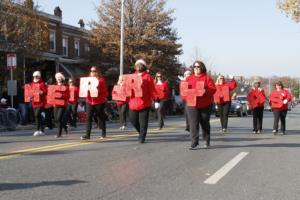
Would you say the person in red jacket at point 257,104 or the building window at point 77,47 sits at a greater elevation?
the building window at point 77,47

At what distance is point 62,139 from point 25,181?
6.15 metres

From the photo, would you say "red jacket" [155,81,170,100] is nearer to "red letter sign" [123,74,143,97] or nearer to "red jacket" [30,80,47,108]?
"red jacket" [30,80,47,108]

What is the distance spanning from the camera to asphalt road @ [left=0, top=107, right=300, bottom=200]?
6441mm

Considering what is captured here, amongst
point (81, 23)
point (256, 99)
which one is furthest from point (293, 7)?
point (81, 23)

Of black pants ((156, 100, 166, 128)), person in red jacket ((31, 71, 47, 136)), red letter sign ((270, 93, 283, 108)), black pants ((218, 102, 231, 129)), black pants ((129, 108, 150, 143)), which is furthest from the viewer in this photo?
black pants ((156, 100, 166, 128))

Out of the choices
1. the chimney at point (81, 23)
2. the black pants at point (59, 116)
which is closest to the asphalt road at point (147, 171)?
the black pants at point (59, 116)

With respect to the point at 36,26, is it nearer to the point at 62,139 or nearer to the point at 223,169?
the point at 62,139

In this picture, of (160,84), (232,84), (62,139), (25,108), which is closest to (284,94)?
(232,84)

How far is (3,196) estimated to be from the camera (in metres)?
6.10

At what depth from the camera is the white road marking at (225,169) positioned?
7355 millimetres

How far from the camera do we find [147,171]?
798 centimetres

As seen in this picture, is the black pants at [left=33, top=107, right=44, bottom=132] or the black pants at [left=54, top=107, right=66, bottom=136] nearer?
the black pants at [left=54, top=107, right=66, bottom=136]

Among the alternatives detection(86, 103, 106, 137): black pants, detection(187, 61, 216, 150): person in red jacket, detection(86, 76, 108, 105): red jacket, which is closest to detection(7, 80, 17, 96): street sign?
detection(86, 103, 106, 137): black pants

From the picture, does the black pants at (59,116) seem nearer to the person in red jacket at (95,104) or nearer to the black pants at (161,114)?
the person in red jacket at (95,104)
